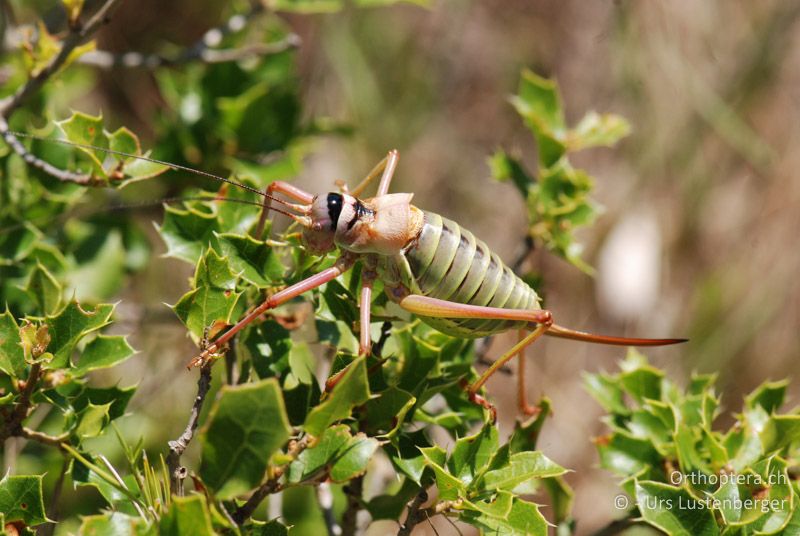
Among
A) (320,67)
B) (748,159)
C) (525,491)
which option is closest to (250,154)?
(525,491)

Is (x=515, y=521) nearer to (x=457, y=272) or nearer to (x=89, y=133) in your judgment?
(x=457, y=272)

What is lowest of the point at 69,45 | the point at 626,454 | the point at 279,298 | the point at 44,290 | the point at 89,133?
the point at 626,454

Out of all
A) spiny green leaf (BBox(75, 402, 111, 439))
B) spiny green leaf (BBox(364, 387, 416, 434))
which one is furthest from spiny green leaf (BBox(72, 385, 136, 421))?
spiny green leaf (BBox(364, 387, 416, 434))

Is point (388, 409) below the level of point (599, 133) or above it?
below

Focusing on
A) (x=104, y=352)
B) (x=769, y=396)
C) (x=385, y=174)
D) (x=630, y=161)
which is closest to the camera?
(x=104, y=352)

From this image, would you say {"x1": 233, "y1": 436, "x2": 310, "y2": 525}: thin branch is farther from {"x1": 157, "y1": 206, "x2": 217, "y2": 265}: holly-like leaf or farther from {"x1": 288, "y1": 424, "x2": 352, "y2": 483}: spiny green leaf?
{"x1": 157, "y1": 206, "x2": 217, "y2": 265}: holly-like leaf

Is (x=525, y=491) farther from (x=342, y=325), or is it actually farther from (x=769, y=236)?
(x=769, y=236)

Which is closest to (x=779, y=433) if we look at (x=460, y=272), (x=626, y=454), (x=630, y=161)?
(x=626, y=454)

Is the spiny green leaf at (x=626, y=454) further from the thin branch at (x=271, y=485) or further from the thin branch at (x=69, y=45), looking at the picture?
the thin branch at (x=69, y=45)
